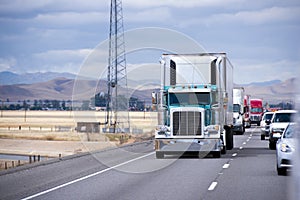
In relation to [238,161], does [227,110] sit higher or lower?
higher

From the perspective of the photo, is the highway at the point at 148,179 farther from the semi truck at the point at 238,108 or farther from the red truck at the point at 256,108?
the red truck at the point at 256,108

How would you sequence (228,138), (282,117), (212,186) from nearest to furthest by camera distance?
1. (212,186)
2. (228,138)
3. (282,117)

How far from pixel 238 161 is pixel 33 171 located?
28.5ft

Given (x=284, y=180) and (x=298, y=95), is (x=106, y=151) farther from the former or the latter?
(x=298, y=95)

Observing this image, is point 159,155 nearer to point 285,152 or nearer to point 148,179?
point 148,179

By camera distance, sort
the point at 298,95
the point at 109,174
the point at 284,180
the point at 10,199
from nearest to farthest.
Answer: the point at 298,95 < the point at 10,199 < the point at 284,180 < the point at 109,174

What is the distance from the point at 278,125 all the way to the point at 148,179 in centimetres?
1690

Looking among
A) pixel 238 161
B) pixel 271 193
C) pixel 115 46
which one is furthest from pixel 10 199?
pixel 115 46

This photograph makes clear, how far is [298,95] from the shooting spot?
857 cm

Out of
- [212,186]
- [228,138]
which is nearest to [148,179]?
[212,186]

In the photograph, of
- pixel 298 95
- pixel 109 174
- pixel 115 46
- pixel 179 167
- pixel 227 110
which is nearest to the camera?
pixel 298 95

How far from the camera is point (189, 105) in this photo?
1092 inches

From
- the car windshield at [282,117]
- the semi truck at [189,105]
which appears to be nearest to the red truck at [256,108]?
the car windshield at [282,117]

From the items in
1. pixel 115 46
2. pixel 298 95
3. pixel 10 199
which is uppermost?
pixel 115 46
